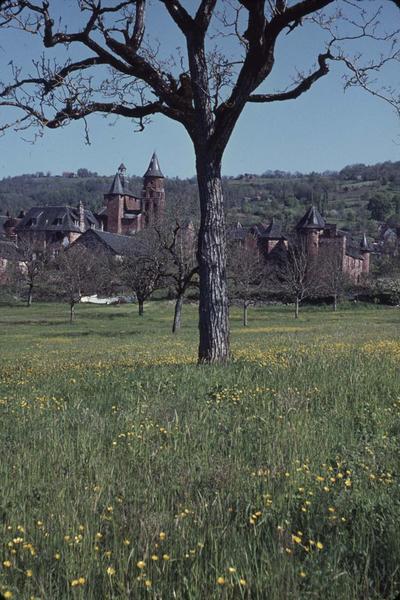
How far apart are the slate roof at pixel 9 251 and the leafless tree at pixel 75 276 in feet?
42.1

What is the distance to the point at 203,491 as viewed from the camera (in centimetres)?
405

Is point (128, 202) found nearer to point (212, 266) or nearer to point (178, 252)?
point (178, 252)

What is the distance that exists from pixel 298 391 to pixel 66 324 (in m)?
46.4

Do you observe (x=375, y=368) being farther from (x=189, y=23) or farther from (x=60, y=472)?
(x=189, y=23)

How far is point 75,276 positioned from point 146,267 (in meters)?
15.1

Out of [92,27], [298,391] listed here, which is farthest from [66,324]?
[298,391]

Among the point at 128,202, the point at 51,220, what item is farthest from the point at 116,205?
the point at 51,220

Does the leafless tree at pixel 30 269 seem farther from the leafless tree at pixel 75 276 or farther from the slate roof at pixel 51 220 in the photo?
the slate roof at pixel 51 220

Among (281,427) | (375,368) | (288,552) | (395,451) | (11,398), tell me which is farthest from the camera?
(375,368)

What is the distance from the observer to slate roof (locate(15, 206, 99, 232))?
124062mm

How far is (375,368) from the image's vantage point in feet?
27.7

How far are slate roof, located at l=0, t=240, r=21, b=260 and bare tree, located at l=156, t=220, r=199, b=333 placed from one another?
172 ft

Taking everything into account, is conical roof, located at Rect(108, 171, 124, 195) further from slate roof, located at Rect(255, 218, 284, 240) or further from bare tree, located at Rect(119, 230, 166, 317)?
bare tree, located at Rect(119, 230, 166, 317)

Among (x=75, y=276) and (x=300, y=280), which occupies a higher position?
(x=75, y=276)
